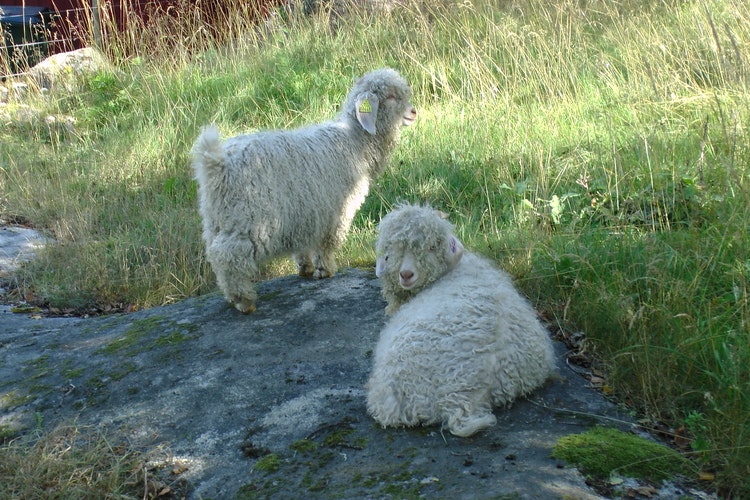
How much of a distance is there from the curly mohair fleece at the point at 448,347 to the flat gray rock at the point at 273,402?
9cm

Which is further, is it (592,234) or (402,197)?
(402,197)

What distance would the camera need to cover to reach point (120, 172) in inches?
313

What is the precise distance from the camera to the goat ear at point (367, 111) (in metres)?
5.38

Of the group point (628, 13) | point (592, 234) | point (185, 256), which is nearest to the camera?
point (592, 234)

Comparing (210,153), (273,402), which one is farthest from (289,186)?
A: (273,402)

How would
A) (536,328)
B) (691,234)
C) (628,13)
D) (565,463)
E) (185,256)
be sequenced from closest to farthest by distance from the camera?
(565,463) → (536,328) → (691,234) → (185,256) → (628,13)

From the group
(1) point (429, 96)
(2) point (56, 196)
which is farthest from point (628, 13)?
(2) point (56, 196)

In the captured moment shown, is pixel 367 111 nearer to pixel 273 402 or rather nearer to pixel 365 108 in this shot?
pixel 365 108

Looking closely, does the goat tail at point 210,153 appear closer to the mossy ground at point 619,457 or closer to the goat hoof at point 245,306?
A: the goat hoof at point 245,306

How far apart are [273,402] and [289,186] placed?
1580 mm

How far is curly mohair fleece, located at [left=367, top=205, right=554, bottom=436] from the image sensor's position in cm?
310

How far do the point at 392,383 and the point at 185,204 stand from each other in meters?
4.73

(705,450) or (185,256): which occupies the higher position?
(185,256)

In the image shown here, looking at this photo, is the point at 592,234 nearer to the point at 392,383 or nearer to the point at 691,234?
the point at 691,234
